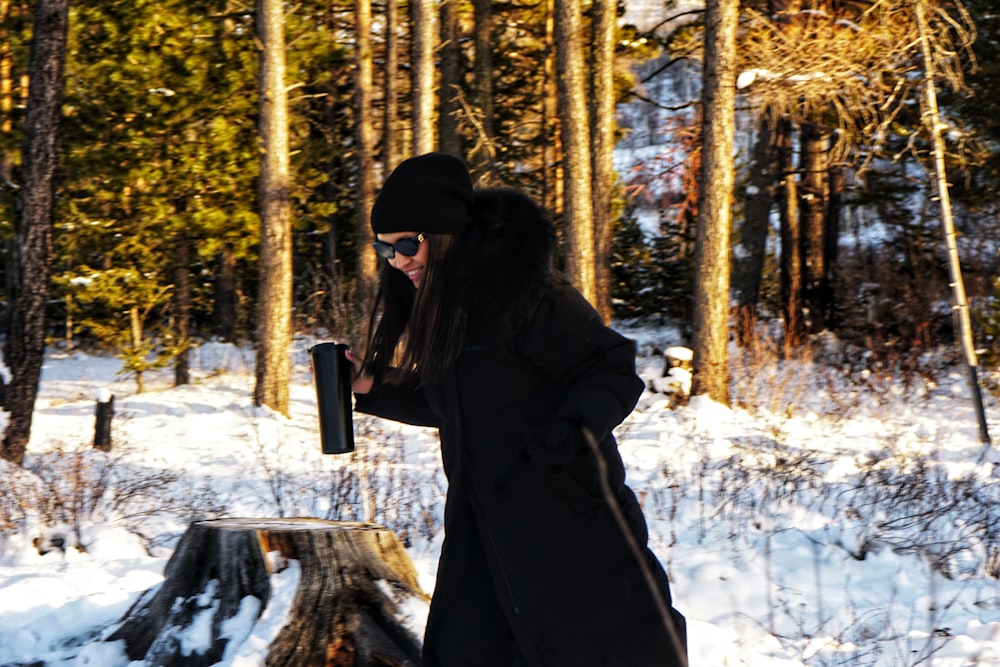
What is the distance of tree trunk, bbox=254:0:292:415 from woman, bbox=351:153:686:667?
10201 millimetres

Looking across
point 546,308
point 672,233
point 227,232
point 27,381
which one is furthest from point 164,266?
point 546,308

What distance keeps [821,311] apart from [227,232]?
34.0ft

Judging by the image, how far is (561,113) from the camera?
1262cm

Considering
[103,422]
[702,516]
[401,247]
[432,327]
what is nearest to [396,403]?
[432,327]

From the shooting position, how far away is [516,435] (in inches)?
107

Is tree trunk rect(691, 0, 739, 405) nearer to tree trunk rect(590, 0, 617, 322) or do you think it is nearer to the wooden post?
tree trunk rect(590, 0, 617, 322)

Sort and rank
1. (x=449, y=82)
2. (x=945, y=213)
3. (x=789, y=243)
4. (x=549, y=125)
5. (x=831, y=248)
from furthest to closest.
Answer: (x=831, y=248), (x=549, y=125), (x=789, y=243), (x=449, y=82), (x=945, y=213)

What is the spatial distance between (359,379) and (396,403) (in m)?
0.14

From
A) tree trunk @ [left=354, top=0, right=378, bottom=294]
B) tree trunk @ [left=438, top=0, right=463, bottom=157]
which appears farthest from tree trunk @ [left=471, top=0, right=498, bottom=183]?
tree trunk @ [left=354, top=0, right=378, bottom=294]

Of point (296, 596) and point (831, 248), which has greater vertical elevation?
point (831, 248)

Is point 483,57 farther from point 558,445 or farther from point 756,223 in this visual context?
point 558,445

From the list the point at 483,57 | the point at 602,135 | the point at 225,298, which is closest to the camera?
the point at 602,135

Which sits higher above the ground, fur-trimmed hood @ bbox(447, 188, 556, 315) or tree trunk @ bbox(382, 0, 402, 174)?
tree trunk @ bbox(382, 0, 402, 174)

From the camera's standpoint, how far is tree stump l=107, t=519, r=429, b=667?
11.5ft
